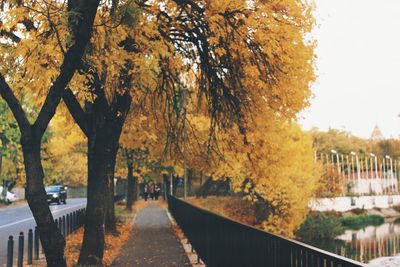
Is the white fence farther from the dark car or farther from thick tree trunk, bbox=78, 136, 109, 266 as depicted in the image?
thick tree trunk, bbox=78, 136, 109, 266

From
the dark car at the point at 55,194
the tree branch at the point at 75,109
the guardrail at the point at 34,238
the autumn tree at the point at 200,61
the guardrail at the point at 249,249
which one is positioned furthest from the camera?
the dark car at the point at 55,194

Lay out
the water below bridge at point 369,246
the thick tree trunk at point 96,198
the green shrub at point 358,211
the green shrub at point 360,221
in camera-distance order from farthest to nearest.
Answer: the green shrub at point 358,211 < the green shrub at point 360,221 < the water below bridge at point 369,246 < the thick tree trunk at point 96,198

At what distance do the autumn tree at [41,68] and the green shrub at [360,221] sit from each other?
53092 mm

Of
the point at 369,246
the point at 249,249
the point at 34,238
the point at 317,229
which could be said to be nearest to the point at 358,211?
the point at 317,229

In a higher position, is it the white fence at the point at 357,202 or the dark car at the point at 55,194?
the dark car at the point at 55,194

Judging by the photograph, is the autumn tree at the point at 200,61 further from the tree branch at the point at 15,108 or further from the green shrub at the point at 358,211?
the green shrub at the point at 358,211

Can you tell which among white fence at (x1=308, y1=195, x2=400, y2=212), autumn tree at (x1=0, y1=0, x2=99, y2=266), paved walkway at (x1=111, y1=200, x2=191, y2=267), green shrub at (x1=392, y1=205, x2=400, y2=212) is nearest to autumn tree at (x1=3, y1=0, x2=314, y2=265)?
autumn tree at (x1=0, y1=0, x2=99, y2=266)

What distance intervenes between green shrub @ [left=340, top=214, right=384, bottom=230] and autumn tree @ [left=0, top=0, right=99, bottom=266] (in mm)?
53092

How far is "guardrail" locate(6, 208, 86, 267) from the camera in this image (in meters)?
11.4

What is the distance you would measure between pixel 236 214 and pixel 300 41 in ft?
82.7

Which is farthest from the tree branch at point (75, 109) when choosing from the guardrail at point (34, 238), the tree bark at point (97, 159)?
the guardrail at point (34, 238)

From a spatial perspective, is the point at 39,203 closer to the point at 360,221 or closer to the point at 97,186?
the point at 97,186

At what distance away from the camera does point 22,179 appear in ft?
194

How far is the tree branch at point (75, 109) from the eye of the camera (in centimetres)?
1292
